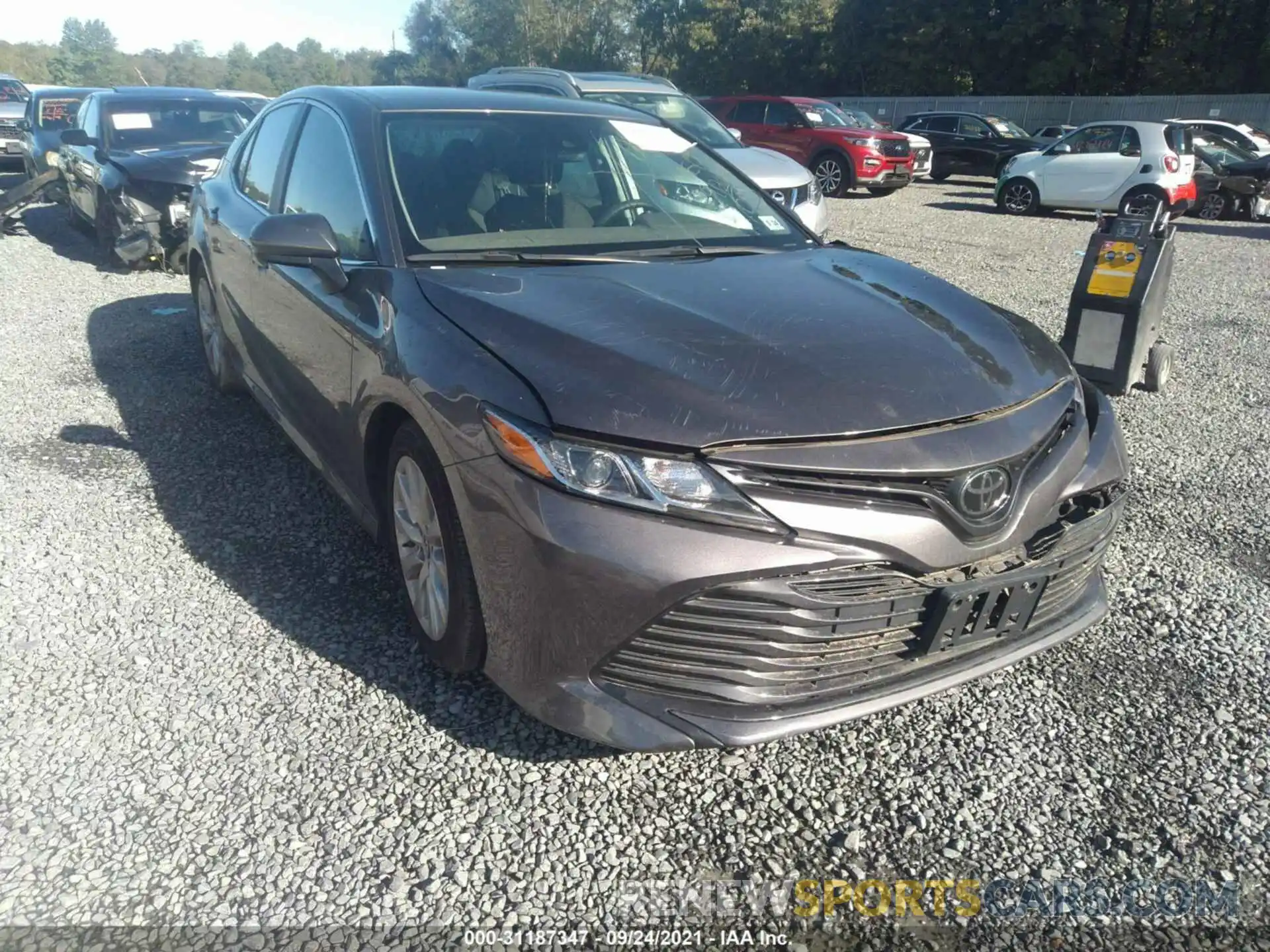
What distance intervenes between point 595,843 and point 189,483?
2875mm

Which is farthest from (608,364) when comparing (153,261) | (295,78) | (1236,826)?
(295,78)

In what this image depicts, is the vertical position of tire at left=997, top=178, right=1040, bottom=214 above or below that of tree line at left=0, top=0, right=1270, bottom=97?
below

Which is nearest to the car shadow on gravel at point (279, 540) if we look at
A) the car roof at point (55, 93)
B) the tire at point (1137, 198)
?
the car roof at point (55, 93)

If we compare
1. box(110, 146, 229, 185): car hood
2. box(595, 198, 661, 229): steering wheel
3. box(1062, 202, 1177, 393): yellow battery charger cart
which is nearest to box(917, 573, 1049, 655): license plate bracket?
box(595, 198, 661, 229): steering wheel

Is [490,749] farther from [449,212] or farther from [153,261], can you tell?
[153,261]

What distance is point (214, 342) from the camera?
520 cm

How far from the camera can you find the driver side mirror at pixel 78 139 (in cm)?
941

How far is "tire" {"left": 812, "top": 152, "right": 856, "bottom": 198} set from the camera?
1731 cm

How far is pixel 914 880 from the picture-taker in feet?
7.31

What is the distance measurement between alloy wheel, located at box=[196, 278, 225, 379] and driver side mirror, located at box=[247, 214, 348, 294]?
2.02 metres

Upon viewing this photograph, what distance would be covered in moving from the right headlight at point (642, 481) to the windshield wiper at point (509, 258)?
1032 millimetres

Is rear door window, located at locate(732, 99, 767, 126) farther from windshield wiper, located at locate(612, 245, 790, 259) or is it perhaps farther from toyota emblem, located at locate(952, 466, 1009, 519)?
toyota emblem, located at locate(952, 466, 1009, 519)

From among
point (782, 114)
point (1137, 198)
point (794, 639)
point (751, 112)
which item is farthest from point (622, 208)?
point (751, 112)

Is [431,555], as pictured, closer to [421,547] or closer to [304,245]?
[421,547]
